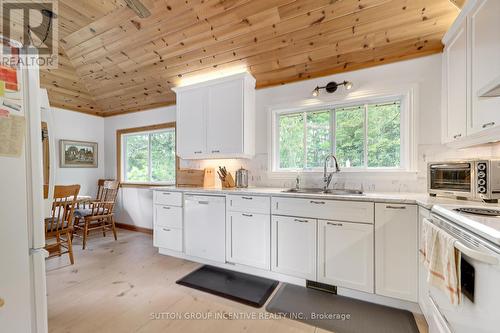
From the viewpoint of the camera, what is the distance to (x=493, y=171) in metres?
1.56

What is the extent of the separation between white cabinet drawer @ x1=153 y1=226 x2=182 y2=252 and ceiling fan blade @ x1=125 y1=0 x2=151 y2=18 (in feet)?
8.54

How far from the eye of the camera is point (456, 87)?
195cm

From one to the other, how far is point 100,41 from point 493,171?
443 cm

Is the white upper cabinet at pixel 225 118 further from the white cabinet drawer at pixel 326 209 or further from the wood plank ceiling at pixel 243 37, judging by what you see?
the white cabinet drawer at pixel 326 209

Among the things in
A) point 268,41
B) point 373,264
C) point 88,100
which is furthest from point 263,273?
point 88,100

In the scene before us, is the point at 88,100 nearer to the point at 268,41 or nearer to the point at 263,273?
the point at 268,41

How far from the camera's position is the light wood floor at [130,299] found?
1.78 m

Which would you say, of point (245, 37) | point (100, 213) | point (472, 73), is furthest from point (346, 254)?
point (100, 213)

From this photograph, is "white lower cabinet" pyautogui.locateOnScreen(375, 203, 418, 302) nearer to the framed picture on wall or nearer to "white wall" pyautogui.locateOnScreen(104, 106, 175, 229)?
"white wall" pyautogui.locateOnScreen(104, 106, 175, 229)

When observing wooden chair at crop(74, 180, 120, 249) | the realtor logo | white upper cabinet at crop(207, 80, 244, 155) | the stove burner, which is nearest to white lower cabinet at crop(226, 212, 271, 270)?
white upper cabinet at crop(207, 80, 244, 155)

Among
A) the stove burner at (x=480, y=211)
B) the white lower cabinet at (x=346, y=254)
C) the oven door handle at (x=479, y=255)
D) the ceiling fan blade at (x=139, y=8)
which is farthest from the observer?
the ceiling fan blade at (x=139, y=8)

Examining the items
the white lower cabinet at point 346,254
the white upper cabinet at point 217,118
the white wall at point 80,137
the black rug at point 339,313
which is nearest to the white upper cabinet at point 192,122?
the white upper cabinet at point 217,118

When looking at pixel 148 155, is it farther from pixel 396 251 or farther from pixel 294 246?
pixel 396 251

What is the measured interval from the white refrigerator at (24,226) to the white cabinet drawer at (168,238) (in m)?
1.97
